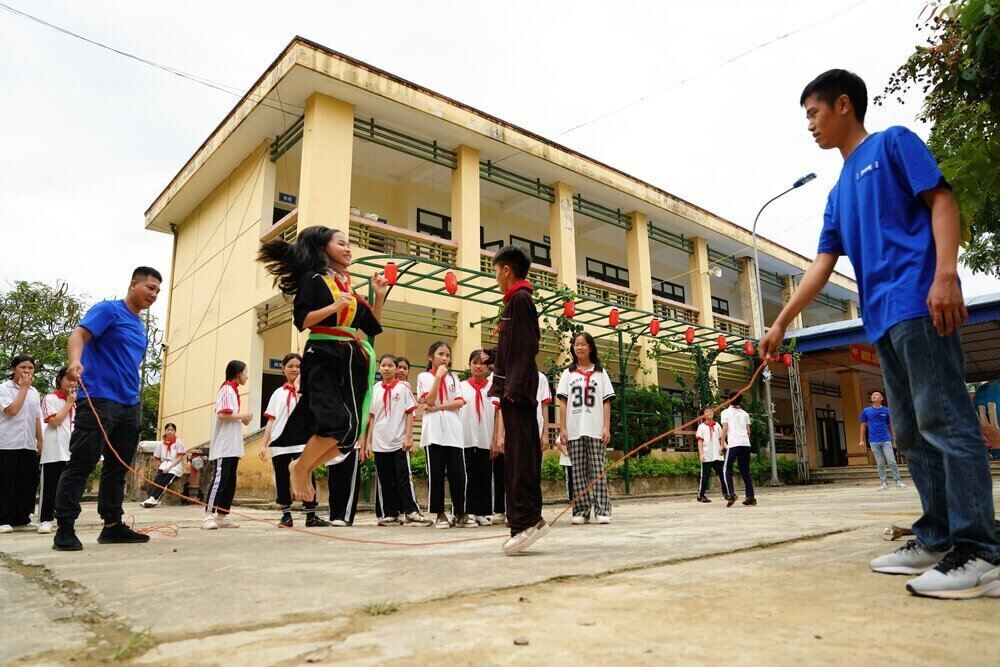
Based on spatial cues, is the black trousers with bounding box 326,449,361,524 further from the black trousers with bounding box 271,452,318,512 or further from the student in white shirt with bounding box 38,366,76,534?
the student in white shirt with bounding box 38,366,76,534

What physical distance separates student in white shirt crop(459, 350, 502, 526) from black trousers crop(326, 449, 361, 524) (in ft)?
3.65

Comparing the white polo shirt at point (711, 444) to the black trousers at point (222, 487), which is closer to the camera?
the black trousers at point (222, 487)

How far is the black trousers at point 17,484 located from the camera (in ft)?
20.0

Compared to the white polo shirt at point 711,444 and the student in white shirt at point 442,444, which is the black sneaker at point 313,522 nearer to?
the student in white shirt at point 442,444

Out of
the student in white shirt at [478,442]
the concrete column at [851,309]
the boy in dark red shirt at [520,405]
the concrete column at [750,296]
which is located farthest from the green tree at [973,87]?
the concrete column at [851,309]

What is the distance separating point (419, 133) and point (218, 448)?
9.33 m

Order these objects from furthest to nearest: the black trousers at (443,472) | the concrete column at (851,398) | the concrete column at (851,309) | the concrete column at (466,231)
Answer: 1. the concrete column at (851,309)
2. the concrete column at (851,398)
3. the concrete column at (466,231)
4. the black trousers at (443,472)

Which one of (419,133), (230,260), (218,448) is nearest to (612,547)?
(218,448)

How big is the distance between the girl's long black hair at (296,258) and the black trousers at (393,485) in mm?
2937

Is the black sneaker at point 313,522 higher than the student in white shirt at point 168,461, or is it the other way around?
the student in white shirt at point 168,461

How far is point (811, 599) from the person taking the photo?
2037 millimetres

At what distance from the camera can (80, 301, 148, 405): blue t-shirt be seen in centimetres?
440

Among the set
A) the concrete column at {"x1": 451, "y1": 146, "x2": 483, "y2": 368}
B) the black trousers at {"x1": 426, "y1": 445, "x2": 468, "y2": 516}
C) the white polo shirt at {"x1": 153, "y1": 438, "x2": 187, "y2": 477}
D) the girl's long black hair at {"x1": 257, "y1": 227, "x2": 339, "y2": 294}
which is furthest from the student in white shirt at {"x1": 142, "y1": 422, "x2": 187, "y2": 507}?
the girl's long black hair at {"x1": 257, "y1": 227, "x2": 339, "y2": 294}

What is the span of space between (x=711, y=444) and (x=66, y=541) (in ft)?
28.4
